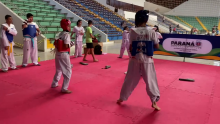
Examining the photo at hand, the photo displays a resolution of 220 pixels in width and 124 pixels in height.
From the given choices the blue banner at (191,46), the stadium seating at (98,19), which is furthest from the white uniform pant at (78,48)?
the stadium seating at (98,19)

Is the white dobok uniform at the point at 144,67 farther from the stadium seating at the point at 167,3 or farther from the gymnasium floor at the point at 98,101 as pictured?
the stadium seating at the point at 167,3

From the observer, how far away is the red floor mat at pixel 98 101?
9.93 ft

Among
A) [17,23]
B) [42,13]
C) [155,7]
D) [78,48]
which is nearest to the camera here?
[78,48]

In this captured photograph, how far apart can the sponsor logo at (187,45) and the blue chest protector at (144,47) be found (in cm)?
601

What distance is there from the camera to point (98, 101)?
3719mm

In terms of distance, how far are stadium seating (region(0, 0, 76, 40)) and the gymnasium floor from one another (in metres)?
6.38

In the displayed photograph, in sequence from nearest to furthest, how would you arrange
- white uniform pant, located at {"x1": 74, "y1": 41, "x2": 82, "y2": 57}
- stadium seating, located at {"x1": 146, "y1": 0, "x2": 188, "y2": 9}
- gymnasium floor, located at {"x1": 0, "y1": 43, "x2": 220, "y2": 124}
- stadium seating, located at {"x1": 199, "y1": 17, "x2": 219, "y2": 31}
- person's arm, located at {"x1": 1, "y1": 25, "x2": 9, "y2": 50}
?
gymnasium floor, located at {"x1": 0, "y1": 43, "x2": 220, "y2": 124}
person's arm, located at {"x1": 1, "y1": 25, "x2": 9, "y2": 50}
white uniform pant, located at {"x1": 74, "y1": 41, "x2": 82, "y2": 57}
stadium seating, located at {"x1": 199, "y1": 17, "x2": 219, "y2": 31}
stadium seating, located at {"x1": 146, "y1": 0, "x2": 188, "y2": 9}

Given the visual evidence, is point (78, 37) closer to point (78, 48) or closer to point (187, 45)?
point (78, 48)

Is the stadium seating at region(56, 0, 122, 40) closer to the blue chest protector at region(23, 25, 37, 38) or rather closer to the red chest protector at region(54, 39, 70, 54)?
the blue chest protector at region(23, 25, 37, 38)

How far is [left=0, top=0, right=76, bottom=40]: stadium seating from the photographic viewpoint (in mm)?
11187

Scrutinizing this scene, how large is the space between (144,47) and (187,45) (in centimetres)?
610

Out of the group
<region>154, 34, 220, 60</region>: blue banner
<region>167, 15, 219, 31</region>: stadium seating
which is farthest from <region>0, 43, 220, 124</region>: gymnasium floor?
<region>167, 15, 219, 31</region>: stadium seating

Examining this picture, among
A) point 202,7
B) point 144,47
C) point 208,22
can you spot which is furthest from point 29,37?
point 208,22

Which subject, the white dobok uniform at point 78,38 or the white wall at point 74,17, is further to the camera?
the white wall at point 74,17
